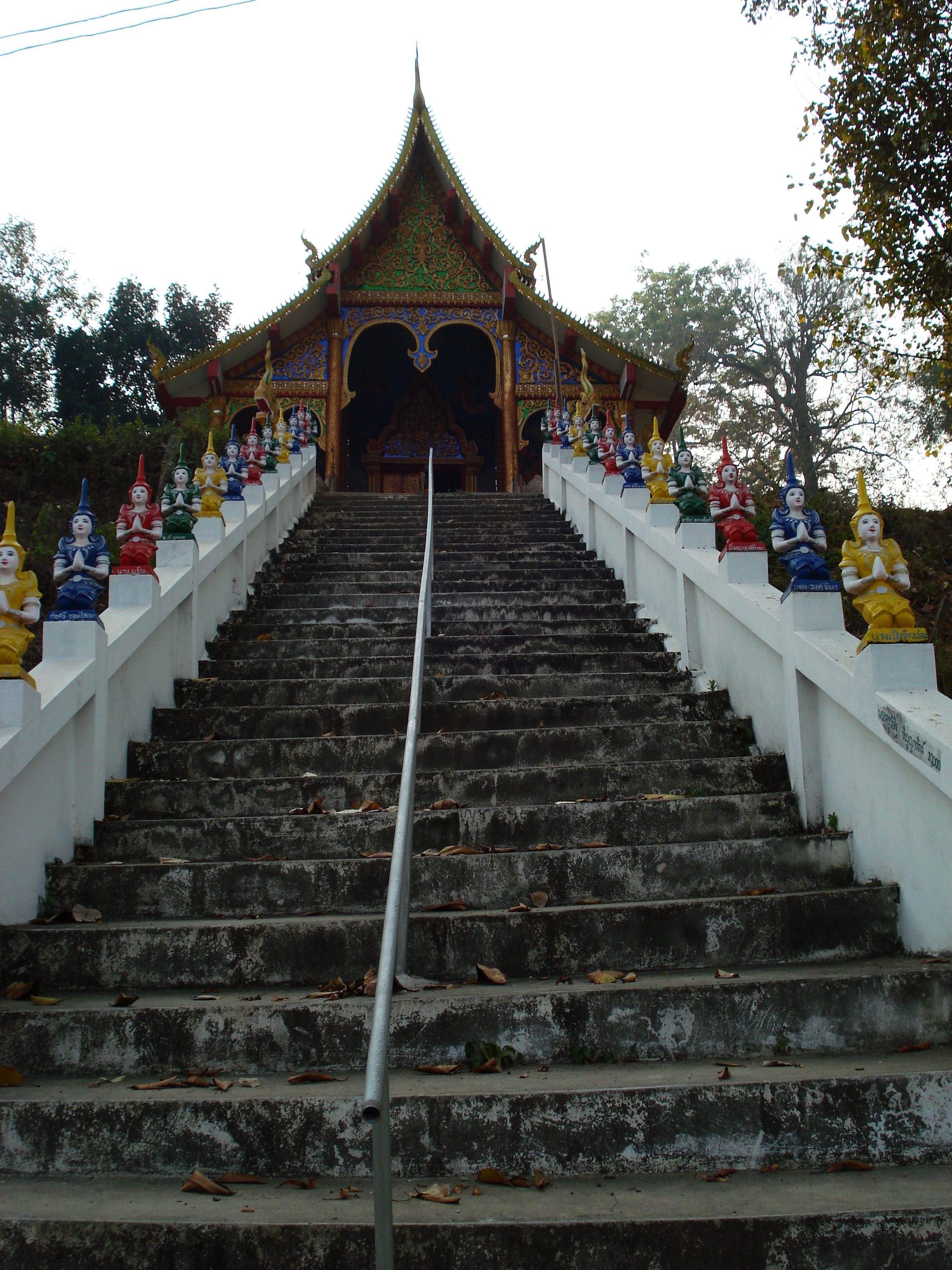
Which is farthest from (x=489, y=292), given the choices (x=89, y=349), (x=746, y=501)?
(x=746, y=501)

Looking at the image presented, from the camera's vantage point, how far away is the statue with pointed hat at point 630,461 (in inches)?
298

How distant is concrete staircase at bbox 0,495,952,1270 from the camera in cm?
230

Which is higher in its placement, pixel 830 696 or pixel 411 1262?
pixel 830 696

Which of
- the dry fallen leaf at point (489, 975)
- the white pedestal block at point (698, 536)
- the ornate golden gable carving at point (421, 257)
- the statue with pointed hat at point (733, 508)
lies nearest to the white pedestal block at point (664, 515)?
the white pedestal block at point (698, 536)

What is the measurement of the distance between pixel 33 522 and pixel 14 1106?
1279 cm

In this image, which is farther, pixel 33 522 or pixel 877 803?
A: pixel 33 522

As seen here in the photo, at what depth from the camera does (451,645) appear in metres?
6.34

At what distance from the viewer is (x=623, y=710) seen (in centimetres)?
526

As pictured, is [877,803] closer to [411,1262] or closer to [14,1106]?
[411,1262]

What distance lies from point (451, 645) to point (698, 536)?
5.41 ft

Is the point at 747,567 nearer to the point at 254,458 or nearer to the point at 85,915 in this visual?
the point at 85,915

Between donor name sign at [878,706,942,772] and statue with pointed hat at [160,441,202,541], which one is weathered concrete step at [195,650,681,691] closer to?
statue with pointed hat at [160,441,202,541]

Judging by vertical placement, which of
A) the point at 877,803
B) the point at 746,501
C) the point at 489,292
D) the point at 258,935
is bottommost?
the point at 258,935

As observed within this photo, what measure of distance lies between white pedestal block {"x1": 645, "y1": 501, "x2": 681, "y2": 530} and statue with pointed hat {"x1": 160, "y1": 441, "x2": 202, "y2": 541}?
9.73 feet
